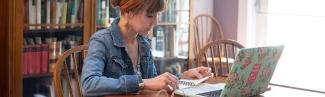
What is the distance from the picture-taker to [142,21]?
1617 millimetres

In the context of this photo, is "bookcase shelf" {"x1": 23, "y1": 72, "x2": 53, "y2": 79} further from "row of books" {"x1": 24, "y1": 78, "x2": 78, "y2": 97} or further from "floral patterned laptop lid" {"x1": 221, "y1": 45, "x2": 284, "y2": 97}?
"floral patterned laptop lid" {"x1": 221, "y1": 45, "x2": 284, "y2": 97}

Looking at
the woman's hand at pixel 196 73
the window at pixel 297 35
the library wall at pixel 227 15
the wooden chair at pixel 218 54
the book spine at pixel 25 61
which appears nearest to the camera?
the woman's hand at pixel 196 73

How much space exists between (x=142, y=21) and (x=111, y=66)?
0.19 metres

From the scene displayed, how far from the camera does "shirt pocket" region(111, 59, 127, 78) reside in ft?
5.31

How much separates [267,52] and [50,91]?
1667 mm

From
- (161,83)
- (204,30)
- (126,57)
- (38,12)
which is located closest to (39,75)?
(38,12)

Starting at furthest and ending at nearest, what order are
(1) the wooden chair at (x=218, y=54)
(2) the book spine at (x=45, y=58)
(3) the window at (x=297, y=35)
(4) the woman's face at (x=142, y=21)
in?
1. (3) the window at (x=297, y=35)
2. (2) the book spine at (x=45, y=58)
3. (1) the wooden chair at (x=218, y=54)
4. (4) the woman's face at (x=142, y=21)

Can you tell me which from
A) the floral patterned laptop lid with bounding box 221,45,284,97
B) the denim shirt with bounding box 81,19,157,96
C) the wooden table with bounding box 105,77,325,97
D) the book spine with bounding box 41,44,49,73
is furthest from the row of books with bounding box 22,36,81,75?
the floral patterned laptop lid with bounding box 221,45,284,97

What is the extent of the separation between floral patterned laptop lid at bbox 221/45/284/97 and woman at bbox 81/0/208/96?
7.9 inches

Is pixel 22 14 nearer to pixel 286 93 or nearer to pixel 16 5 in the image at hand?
pixel 16 5

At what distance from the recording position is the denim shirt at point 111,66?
1.44 metres

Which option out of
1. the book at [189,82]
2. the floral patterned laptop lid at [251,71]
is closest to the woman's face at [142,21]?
the book at [189,82]

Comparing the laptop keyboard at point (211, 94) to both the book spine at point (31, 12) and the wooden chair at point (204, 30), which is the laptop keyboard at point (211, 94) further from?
the wooden chair at point (204, 30)

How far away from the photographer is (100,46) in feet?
5.19
